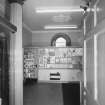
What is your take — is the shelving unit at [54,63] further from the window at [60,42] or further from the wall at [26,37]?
the window at [60,42]

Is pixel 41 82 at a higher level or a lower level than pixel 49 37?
lower

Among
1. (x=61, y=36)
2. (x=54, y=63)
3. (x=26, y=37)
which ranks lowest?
(x=54, y=63)

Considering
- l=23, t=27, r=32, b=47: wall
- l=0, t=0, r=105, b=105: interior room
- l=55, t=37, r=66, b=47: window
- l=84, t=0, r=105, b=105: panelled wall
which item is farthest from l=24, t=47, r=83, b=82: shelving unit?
l=84, t=0, r=105, b=105: panelled wall

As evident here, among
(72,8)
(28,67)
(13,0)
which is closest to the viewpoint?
(13,0)

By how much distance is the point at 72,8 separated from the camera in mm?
3459

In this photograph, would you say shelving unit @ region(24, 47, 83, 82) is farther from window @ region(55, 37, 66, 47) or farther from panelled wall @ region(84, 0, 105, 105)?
panelled wall @ region(84, 0, 105, 105)

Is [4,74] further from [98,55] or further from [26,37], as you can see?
[26,37]

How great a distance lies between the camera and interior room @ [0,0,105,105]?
1423 mm

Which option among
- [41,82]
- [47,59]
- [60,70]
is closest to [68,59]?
[60,70]

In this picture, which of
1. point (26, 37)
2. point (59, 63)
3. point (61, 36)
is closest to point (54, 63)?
point (59, 63)

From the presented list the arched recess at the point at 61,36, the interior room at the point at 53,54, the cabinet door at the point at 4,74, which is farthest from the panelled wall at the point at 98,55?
the arched recess at the point at 61,36

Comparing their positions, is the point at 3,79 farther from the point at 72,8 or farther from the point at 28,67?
the point at 28,67

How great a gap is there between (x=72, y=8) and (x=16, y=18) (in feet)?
5.88

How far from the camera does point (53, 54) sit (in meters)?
6.39
